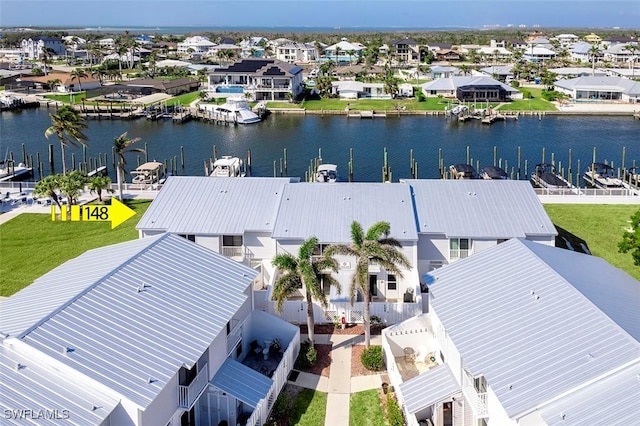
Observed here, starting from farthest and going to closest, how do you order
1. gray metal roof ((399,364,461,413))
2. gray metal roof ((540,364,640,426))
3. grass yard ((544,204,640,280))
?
1. grass yard ((544,204,640,280))
2. gray metal roof ((399,364,461,413))
3. gray metal roof ((540,364,640,426))

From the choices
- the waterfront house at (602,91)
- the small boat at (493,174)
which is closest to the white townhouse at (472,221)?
the small boat at (493,174)

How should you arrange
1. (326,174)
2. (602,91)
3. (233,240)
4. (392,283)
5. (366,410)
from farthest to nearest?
(602,91) < (326,174) < (233,240) < (392,283) < (366,410)

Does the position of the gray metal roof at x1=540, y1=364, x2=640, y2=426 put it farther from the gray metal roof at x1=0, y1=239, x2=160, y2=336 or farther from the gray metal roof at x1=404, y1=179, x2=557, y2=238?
the gray metal roof at x1=0, y1=239, x2=160, y2=336

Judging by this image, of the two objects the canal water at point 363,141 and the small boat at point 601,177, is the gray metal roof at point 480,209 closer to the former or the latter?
the small boat at point 601,177

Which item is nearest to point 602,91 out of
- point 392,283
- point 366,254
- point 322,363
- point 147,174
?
point 147,174

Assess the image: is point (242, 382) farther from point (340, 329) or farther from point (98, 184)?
point (98, 184)

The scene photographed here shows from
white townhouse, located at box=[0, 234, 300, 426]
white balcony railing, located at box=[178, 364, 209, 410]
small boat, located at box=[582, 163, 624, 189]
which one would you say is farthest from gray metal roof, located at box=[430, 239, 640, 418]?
small boat, located at box=[582, 163, 624, 189]

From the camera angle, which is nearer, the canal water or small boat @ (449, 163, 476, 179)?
small boat @ (449, 163, 476, 179)
